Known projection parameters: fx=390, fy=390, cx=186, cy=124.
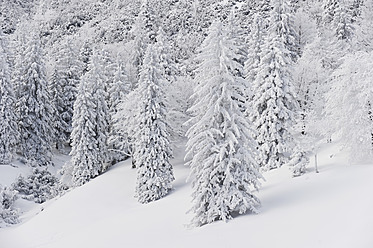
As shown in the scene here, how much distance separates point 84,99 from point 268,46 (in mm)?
19576

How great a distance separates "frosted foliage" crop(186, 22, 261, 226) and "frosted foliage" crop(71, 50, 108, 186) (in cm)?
2173

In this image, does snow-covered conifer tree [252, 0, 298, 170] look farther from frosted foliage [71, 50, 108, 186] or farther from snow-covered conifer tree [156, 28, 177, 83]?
frosted foliage [71, 50, 108, 186]

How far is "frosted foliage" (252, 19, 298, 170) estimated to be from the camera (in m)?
29.7

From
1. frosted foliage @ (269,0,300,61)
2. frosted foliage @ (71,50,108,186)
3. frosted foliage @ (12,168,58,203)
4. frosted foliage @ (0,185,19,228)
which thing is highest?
frosted foliage @ (269,0,300,61)

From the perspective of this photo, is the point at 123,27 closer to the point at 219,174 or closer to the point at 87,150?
the point at 87,150

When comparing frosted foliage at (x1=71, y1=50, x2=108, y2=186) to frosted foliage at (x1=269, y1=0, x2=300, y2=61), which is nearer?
frosted foliage at (x1=71, y1=50, x2=108, y2=186)

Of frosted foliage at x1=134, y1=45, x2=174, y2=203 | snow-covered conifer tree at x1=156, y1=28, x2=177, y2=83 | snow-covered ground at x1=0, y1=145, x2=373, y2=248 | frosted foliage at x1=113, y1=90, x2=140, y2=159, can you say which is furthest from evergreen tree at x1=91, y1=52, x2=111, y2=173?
frosted foliage at x1=134, y1=45, x2=174, y2=203

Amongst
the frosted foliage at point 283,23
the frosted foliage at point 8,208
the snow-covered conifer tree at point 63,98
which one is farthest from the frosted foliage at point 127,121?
the frosted foliage at point 283,23

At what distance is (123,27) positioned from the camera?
3531 inches

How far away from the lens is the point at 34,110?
47.4m

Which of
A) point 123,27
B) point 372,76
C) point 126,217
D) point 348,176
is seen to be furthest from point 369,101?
point 123,27

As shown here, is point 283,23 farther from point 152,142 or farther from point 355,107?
point 355,107

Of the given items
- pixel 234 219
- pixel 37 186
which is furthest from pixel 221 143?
pixel 37 186

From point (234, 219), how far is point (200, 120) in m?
5.11
